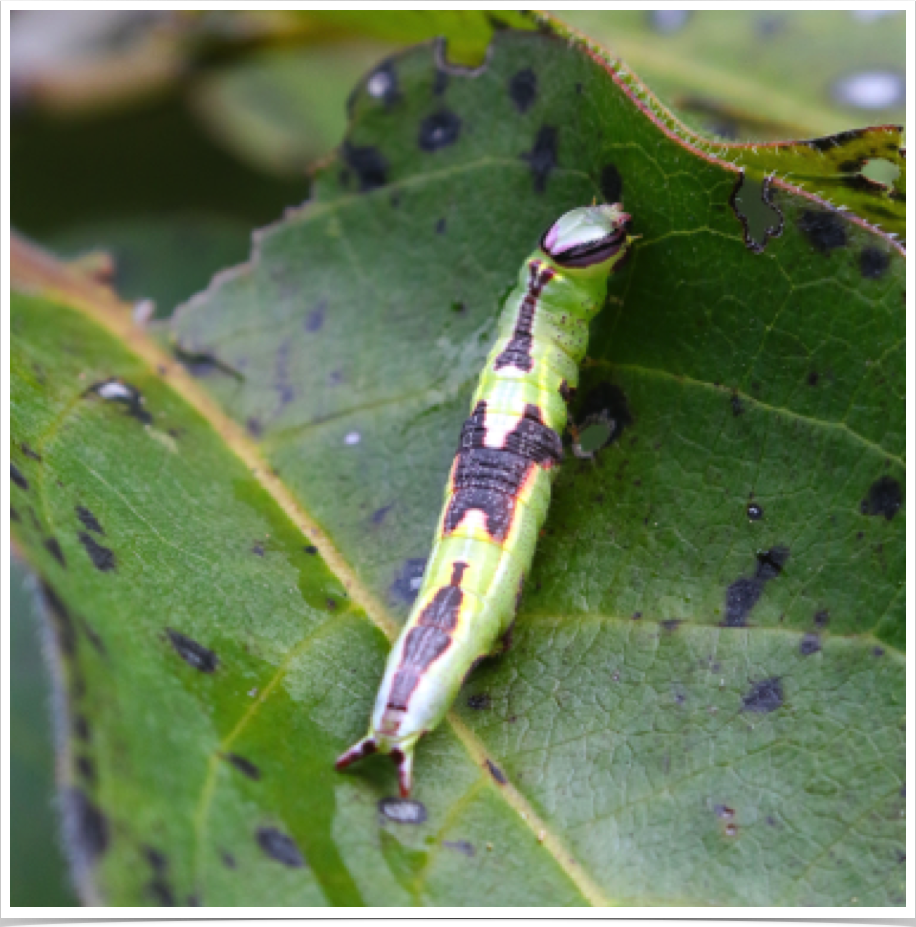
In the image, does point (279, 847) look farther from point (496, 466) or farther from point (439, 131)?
point (439, 131)

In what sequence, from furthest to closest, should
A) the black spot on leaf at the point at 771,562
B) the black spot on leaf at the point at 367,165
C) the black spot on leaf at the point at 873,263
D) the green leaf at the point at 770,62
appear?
1. the green leaf at the point at 770,62
2. the black spot on leaf at the point at 367,165
3. the black spot on leaf at the point at 771,562
4. the black spot on leaf at the point at 873,263

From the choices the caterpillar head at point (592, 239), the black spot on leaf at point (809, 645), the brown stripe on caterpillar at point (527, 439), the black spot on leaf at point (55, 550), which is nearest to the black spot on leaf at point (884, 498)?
the black spot on leaf at point (809, 645)

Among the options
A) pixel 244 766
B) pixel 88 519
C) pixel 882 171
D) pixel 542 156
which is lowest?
pixel 244 766

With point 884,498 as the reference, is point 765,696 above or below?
below

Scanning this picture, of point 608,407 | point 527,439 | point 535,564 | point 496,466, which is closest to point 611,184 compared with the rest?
point 608,407

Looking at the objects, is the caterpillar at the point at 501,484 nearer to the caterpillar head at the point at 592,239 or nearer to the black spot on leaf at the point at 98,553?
the caterpillar head at the point at 592,239

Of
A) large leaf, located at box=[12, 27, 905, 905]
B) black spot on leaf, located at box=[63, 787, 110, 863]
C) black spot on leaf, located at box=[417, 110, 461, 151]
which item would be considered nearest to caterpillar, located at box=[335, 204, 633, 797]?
large leaf, located at box=[12, 27, 905, 905]
